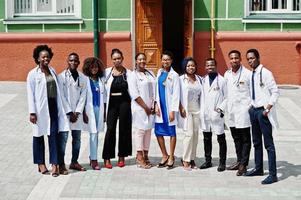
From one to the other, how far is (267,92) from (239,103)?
0.49m

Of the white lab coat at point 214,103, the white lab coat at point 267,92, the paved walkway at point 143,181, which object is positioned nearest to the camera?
the paved walkway at point 143,181

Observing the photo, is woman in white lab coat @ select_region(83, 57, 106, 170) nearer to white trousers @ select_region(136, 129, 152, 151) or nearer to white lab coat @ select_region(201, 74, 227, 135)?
white trousers @ select_region(136, 129, 152, 151)

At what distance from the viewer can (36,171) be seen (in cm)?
874

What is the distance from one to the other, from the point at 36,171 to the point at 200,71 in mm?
9134

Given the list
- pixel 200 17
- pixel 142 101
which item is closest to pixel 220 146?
pixel 142 101

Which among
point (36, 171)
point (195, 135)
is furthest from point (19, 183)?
point (195, 135)

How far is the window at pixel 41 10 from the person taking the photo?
17.2 m

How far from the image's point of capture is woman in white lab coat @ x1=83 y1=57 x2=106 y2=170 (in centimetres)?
876

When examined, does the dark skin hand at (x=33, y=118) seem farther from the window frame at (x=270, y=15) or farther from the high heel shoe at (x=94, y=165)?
the window frame at (x=270, y=15)

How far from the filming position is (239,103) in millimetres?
8516

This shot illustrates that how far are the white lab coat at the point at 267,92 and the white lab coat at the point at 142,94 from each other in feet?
5.08

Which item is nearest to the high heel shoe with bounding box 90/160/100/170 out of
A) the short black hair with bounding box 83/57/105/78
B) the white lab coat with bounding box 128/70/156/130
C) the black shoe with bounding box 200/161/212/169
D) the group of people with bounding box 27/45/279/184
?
the group of people with bounding box 27/45/279/184

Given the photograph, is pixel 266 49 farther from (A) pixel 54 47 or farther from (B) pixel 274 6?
(A) pixel 54 47

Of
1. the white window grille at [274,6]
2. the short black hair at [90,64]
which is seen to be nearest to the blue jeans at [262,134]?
the short black hair at [90,64]
